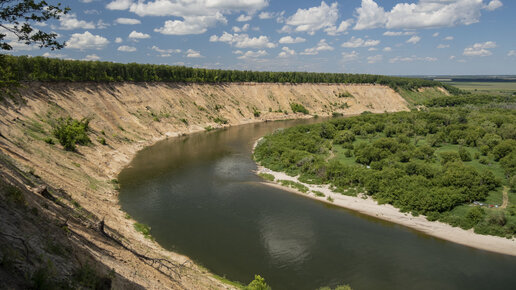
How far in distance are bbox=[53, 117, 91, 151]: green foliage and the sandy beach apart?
96.4 feet

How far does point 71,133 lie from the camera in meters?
45.2

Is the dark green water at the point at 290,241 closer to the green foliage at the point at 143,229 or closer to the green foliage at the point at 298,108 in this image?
the green foliage at the point at 143,229

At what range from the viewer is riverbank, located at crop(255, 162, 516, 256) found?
2894 centimetres

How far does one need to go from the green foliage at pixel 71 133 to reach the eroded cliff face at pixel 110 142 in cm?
125

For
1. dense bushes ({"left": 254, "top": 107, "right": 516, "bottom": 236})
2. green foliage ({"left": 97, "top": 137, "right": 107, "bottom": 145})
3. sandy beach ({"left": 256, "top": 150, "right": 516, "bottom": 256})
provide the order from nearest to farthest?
sandy beach ({"left": 256, "top": 150, "right": 516, "bottom": 256}), dense bushes ({"left": 254, "top": 107, "right": 516, "bottom": 236}), green foliage ({"left": 97, "top": 137, "right": 107, "bottom": 145})

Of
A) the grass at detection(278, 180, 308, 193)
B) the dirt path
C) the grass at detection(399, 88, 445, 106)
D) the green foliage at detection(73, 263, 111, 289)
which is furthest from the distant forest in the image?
the dirt path

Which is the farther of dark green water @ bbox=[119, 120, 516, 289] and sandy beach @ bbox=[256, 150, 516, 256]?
sandy beach @ bbox=[256, 150, 516, 256]

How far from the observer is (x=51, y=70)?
6056 centimetres

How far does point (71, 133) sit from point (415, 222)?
47.8 m

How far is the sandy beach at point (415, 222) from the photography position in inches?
1139

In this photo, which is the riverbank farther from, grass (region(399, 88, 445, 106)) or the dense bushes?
grass (region(399, 88, 445, 106))

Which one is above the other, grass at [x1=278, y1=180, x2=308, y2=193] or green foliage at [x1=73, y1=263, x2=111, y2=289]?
green foliage at [x1=73, y1=263, x2=111, y2=289]

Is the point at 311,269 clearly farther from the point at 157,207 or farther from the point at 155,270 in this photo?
the point at 157,207

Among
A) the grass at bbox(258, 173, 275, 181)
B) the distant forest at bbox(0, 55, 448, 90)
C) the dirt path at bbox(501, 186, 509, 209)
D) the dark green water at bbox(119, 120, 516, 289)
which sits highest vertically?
the distant forest at bbox(0, 55, 448, 90)
